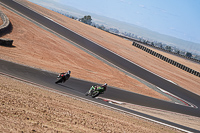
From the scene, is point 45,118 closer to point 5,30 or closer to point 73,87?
point 73,87

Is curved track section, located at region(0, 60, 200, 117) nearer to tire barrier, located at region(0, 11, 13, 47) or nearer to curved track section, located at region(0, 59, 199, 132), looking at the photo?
curved track section, located at region(0, 59, 199, 132)

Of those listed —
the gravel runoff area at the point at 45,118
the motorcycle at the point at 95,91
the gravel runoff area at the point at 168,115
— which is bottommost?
the gravel runoff area at the point at 168,115

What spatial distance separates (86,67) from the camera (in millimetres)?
25250

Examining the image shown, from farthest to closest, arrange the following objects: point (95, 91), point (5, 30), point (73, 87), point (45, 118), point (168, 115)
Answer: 1. point (5, 30)
2. point (73, 87)
3. point (168, 115)
4. point (95, 91)
5. point (45, 118)

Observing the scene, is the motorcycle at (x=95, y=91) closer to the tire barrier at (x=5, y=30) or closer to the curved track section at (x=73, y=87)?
the curved track section at (x=73, y=87)

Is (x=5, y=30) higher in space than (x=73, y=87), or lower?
higher

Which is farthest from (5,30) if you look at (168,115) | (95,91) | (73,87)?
(168,115)

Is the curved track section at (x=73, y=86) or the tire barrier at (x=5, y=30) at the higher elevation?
the tire barrier at (x=5, y=30)

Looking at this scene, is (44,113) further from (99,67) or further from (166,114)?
(99,67)

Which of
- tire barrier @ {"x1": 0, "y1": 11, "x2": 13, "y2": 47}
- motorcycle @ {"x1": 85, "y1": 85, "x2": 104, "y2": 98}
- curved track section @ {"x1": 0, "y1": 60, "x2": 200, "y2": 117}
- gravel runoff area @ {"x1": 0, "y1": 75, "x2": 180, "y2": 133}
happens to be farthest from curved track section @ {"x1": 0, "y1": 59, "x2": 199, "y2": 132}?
tire barrier @ {"x1": 0, "y1": 11, "x2": 13, "y2": 47}

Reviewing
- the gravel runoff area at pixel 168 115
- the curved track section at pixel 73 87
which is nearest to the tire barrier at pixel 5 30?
the curved track section at pixel 73 87

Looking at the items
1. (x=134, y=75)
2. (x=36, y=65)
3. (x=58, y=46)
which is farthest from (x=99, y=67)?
(x=36, y=65)

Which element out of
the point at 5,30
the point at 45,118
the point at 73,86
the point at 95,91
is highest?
the point at 5,30

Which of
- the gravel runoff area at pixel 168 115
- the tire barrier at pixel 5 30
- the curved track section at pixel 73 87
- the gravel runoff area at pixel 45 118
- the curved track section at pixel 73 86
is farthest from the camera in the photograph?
the tire barrier at pixel 5 30
